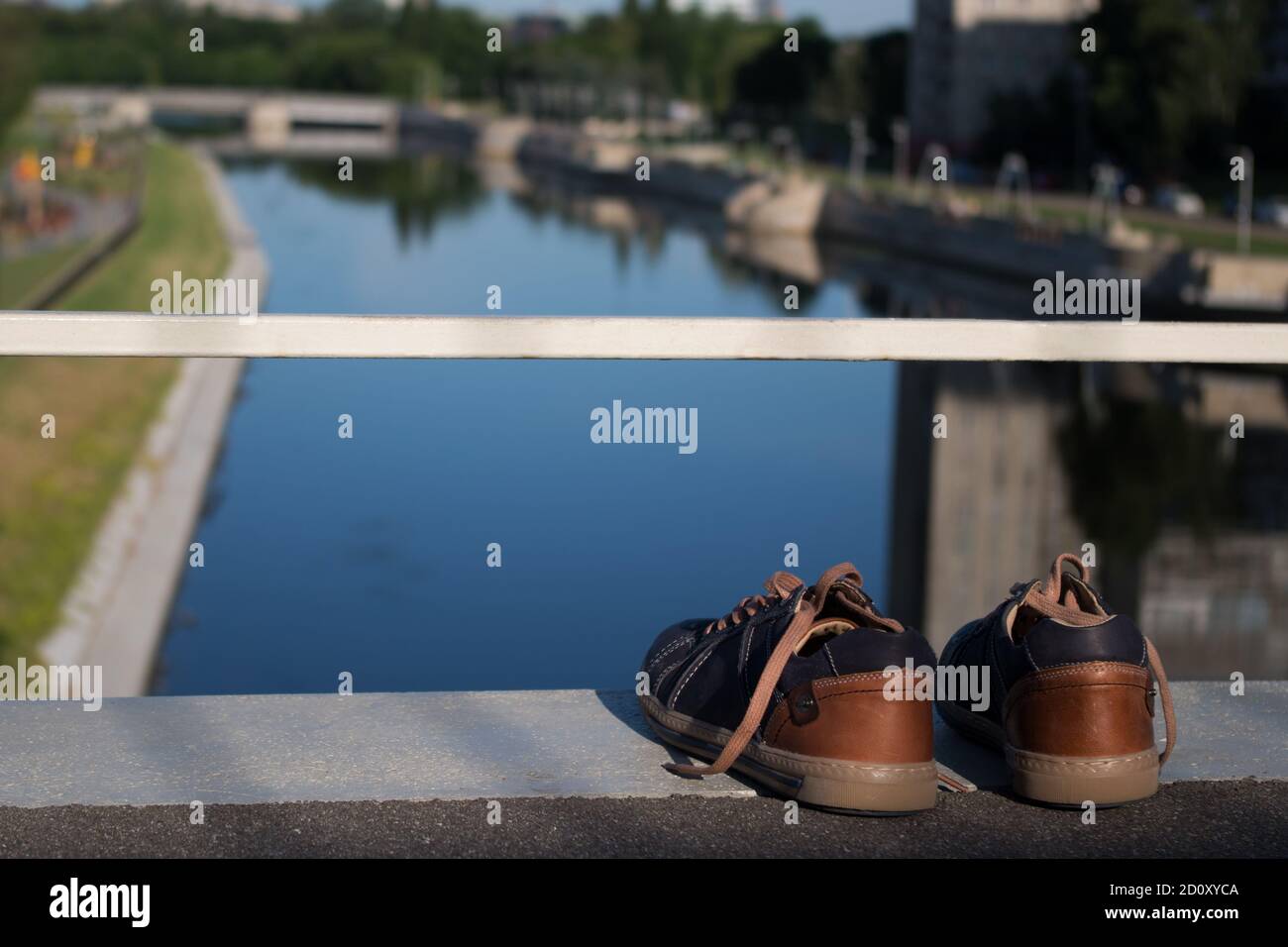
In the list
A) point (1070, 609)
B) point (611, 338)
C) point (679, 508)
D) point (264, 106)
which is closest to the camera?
A: point (1070, 609)

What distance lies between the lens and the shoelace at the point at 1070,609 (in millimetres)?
2557

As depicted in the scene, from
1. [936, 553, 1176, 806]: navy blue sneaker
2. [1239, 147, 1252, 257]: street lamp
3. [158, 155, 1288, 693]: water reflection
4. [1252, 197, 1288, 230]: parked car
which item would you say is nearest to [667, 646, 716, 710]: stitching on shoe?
[936, 553, 1176, 806]: navy blue sneaker

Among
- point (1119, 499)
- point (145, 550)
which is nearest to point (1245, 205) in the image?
point (1119, 499)

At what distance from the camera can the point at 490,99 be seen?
145 m

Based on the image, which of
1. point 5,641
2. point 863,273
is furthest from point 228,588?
point 863,273

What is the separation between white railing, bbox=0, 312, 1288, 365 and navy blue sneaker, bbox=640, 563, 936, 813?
0.38 m

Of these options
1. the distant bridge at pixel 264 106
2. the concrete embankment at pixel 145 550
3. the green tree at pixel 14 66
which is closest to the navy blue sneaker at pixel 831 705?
the concrete embankment at pixel 145 550

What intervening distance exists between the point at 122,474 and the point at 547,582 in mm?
5829

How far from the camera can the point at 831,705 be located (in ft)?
8.21

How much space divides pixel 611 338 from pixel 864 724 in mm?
673

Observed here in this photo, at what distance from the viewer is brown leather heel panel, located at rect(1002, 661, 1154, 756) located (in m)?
2.52

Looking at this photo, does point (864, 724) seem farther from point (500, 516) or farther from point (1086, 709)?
point (500, 516)

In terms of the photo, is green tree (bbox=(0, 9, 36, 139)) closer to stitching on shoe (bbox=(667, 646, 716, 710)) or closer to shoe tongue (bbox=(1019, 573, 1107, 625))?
stitching on shoe (bbox=(667, 646, 716, 710))
